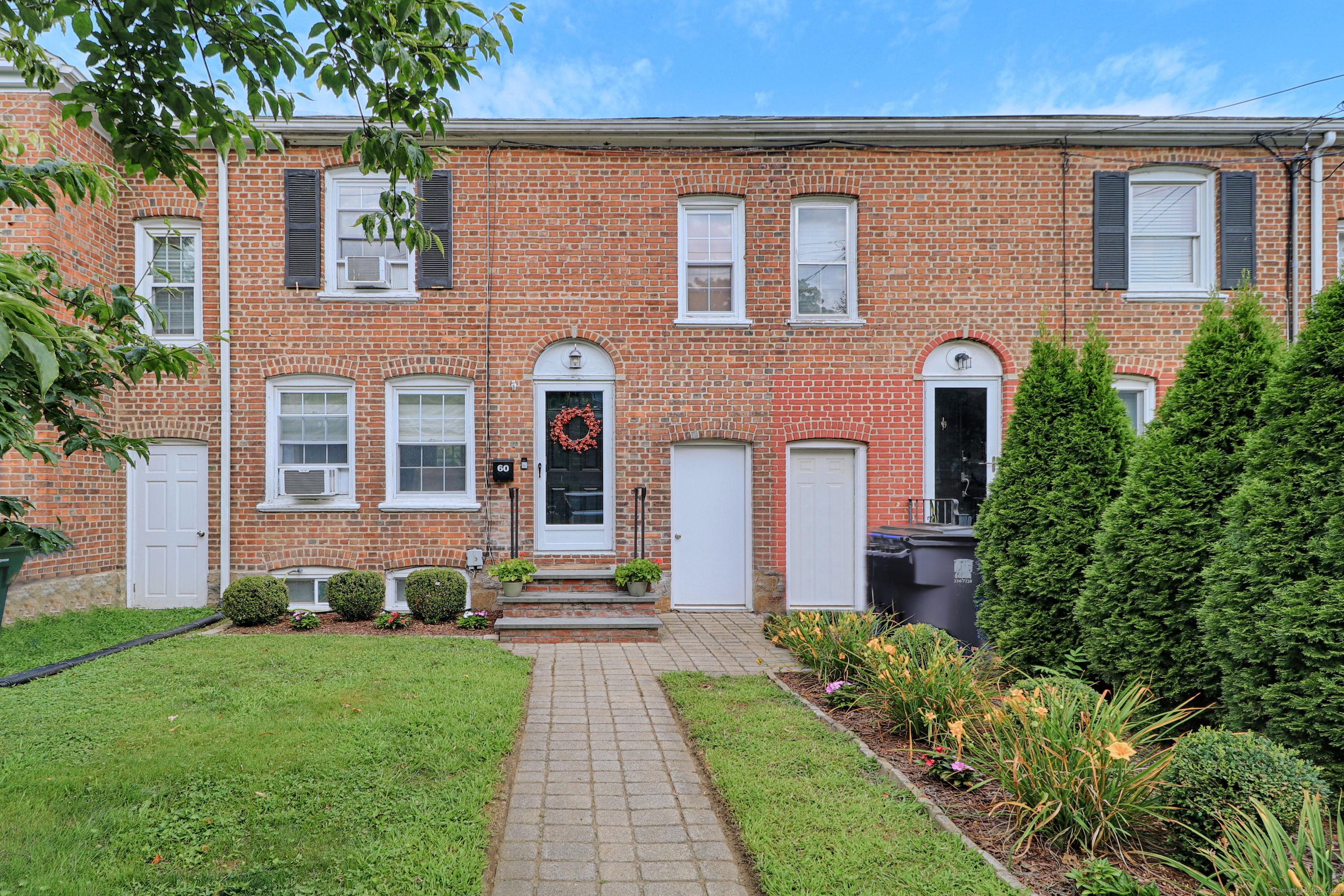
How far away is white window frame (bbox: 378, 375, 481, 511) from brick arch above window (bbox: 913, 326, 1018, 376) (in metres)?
5.92

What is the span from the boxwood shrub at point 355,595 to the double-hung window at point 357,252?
11.8 feet

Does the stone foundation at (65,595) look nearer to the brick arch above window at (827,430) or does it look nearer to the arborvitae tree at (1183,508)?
the brick arch above window at (827,430)

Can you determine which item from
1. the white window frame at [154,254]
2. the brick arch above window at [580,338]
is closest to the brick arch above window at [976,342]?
the brick arch above window at [580,338]

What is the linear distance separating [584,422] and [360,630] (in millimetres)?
3652

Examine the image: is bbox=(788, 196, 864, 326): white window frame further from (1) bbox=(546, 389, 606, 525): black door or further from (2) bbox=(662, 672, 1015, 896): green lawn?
(2) bbox=(662, 672, 1015, 896): green lawn

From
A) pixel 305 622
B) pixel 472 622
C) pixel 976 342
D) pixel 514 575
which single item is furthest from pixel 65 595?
pixel 976 342

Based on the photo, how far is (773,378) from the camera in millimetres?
9273

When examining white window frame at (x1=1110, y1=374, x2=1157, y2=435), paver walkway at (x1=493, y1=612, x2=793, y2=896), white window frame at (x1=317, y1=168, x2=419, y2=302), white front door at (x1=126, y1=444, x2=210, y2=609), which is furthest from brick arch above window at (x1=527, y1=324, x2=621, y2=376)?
white window frame at (x1=1110, y1=374, x2=1157, y2=435)

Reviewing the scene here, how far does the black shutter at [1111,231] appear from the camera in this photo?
9172 millimetres

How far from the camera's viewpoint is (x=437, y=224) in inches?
359

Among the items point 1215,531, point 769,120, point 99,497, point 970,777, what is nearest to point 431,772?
point 970,777

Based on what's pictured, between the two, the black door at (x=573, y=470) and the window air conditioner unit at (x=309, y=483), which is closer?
the window air conditioner unit at (x=309, y=483)

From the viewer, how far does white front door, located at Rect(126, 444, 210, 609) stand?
356 inches

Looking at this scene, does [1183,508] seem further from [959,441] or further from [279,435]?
[279,435]
